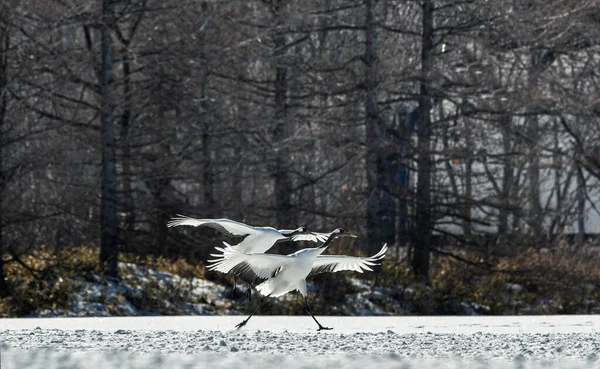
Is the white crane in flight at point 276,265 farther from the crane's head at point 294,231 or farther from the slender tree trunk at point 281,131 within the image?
the slender tree trunk at point 281,131

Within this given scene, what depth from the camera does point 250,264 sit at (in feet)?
35.8

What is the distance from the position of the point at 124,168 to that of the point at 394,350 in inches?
622

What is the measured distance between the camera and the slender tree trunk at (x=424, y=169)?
2291cm

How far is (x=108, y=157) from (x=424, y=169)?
21.8ft

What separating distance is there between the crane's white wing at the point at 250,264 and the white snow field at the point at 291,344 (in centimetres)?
60

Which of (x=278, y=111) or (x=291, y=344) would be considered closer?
(x=291, y=344)

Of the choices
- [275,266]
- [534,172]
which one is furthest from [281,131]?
[275,266]

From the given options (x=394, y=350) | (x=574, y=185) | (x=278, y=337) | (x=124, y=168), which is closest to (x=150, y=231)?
(x=124, y=168)

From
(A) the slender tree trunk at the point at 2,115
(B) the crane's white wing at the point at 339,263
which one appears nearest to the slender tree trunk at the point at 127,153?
(A) the slender tree trunk at the point at 2,115

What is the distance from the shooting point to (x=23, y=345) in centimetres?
954

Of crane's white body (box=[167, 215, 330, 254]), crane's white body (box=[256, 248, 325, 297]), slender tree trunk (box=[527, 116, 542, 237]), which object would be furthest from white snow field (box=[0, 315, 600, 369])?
slender tree trunk (box=[527, 116, 542, 237])

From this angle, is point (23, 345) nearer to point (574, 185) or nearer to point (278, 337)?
point (278, 337)

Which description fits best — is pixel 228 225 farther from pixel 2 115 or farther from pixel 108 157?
pixel 108 157

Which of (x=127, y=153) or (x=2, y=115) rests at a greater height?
(x=2, y=115)
